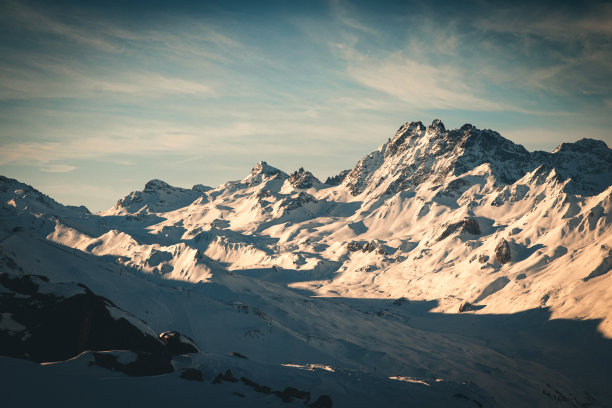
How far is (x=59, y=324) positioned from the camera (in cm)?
3033

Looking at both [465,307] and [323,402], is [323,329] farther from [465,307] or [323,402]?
[323,402]

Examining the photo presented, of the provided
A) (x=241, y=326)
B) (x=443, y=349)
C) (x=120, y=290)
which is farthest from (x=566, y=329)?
(x=120, y=290)

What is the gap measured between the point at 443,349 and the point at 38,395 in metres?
88.6

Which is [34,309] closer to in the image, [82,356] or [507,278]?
[82,356]

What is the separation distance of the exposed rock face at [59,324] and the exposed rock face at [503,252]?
155 m

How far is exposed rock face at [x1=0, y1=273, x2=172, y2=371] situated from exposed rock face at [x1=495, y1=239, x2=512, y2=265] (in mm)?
154578

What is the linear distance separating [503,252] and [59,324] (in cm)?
16292

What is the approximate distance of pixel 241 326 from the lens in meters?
79.2

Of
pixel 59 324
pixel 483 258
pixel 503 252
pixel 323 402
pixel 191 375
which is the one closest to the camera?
pixel 323 402

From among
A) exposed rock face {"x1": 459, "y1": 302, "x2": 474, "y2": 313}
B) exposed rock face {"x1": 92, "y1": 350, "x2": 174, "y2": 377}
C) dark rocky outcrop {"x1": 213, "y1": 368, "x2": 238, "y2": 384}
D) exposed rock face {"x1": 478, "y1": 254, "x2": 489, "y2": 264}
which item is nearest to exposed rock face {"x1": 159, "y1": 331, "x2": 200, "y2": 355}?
exposed rock face {"x1": 92, "y1": 350, "x2": 174, "y2": 377}

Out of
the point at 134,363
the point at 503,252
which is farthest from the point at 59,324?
the point at 503,252

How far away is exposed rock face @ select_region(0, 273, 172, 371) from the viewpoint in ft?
94.6

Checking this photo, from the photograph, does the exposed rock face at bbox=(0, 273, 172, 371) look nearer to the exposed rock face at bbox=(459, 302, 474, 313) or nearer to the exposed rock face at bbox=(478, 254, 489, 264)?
the exposed rock face at bbox=(459, 302, 474, 313)

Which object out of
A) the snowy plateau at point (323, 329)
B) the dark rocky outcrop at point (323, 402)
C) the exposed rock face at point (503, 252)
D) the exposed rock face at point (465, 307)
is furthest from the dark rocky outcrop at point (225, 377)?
the exposed rock face at point (503, 252)
